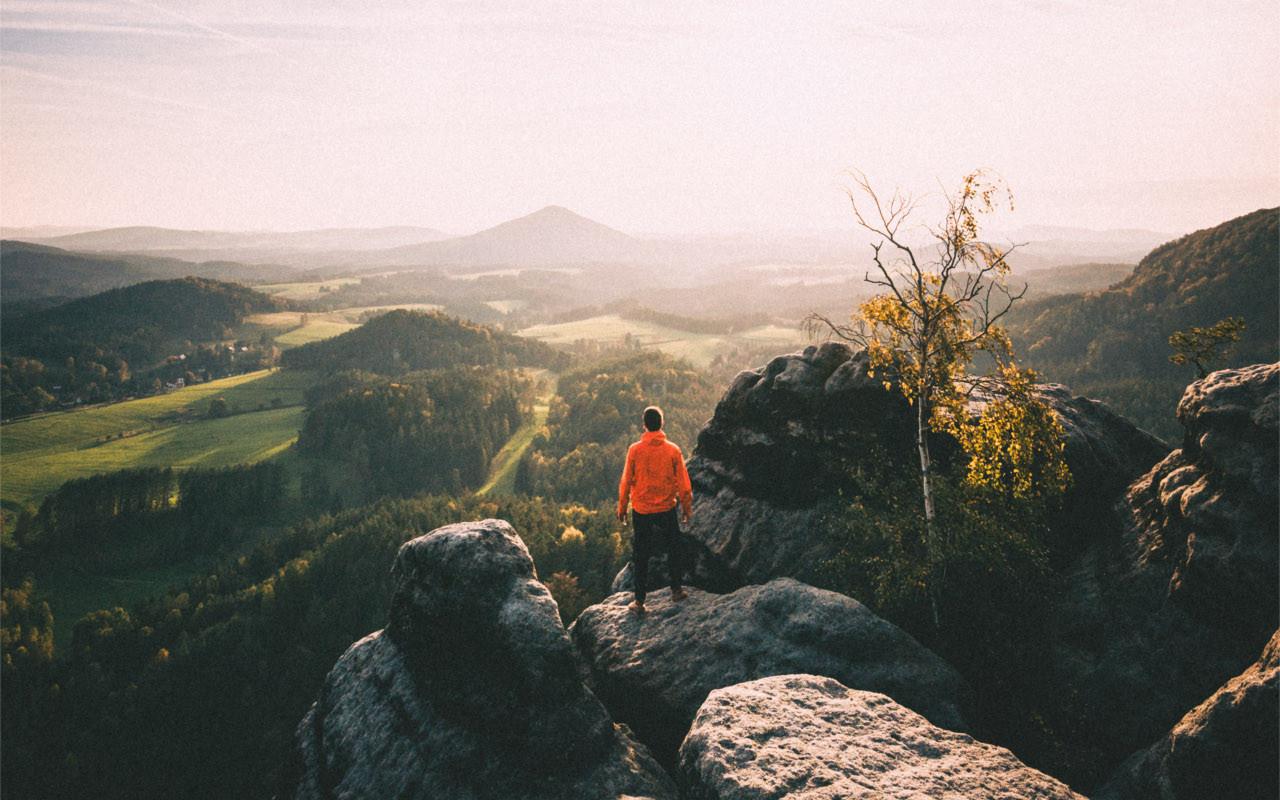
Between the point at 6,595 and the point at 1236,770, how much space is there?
573 feet

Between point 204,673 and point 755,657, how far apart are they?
106 metres

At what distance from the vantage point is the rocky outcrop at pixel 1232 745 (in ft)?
30.2

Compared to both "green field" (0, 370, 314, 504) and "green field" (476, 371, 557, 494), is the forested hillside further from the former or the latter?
"green field" (0, 370, 314, 504)

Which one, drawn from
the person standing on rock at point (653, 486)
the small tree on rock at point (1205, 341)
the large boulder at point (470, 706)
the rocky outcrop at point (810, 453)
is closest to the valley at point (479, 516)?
the rocky outcrop at point (810, 453)

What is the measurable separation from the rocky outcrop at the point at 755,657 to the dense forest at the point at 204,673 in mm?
59076

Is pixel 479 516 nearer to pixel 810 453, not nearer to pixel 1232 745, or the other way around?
pixel 810 453

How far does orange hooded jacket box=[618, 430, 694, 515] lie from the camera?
1616cm

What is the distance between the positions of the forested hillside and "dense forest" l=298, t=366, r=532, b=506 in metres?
147

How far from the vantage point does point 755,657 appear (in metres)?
15.6

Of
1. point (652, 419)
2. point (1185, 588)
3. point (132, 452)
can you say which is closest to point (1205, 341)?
point (1185, 588)

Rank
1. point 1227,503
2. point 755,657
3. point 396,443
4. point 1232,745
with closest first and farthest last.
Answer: point 1232,745, point 1227,503, point 755,657, point 396,443

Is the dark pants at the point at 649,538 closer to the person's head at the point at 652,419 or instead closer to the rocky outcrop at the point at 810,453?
the person's head at the point at 652,419

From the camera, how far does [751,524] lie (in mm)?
21688

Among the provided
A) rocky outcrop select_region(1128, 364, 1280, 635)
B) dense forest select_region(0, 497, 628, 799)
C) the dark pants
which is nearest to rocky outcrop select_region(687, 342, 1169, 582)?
rocky outcrop select_region(1128, 364, 1280, 635)
